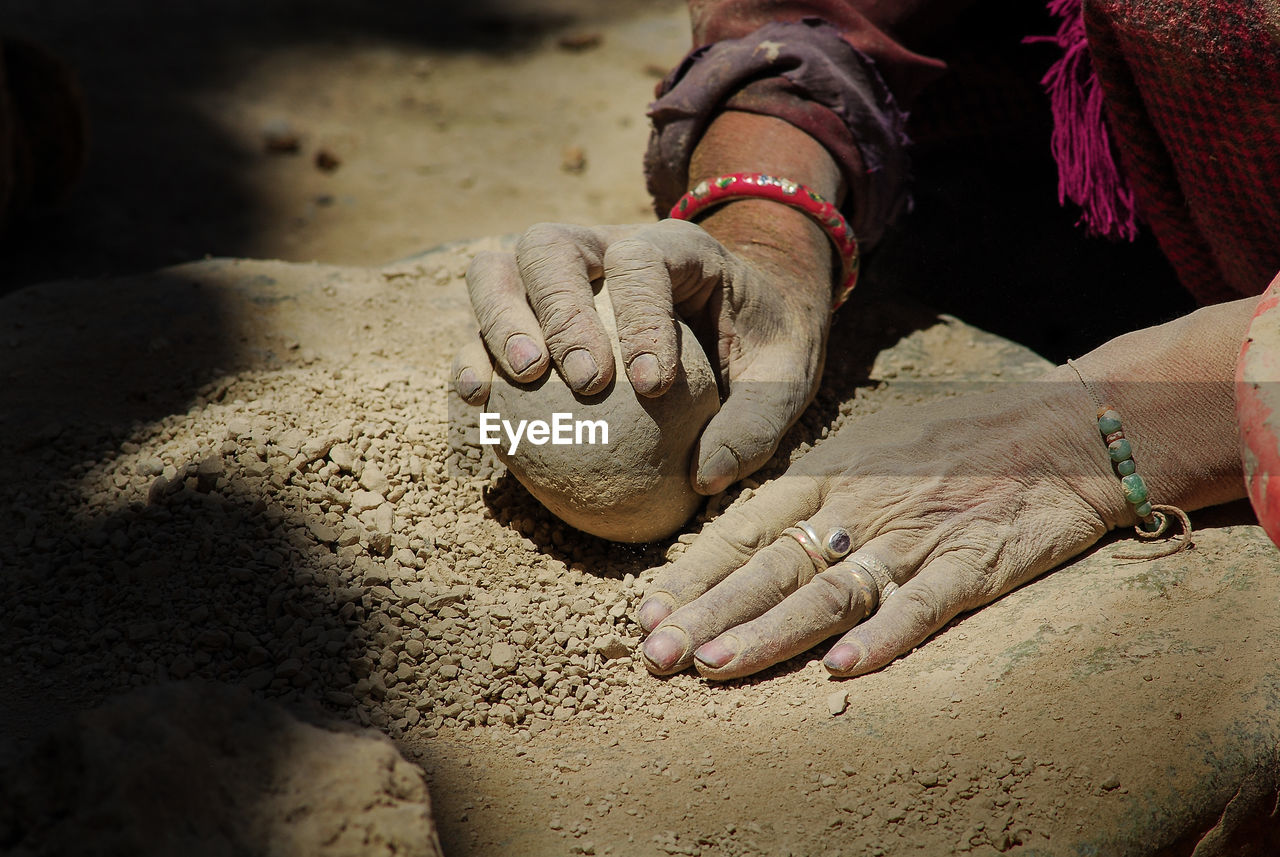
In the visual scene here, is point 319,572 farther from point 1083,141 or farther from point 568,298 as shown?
point 1083,141

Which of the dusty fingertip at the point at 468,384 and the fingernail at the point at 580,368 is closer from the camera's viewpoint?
the fingernail at the point at 580,368

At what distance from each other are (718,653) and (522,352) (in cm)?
57

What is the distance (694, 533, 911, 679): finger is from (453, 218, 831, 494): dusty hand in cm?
26

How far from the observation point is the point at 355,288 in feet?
7.80

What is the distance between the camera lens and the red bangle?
1.97 meters

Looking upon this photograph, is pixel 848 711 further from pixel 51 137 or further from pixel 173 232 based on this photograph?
pixel 51 137

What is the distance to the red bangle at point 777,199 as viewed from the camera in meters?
1.97

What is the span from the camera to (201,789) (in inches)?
38.6

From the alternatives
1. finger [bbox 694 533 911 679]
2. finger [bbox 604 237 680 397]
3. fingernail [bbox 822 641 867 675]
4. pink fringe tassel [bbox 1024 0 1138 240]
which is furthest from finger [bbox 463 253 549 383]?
pink fringe tassel [bbox 1024 0 1138 240]

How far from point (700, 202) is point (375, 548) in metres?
0.99

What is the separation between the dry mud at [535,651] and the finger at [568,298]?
1.19 ft

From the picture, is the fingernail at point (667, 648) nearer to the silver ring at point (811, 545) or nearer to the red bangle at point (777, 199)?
the silver ring at point (811, 545)

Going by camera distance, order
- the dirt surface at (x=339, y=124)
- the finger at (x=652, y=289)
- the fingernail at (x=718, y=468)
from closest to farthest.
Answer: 1. the finger at (x=652, y=289)
2. the fingernail at (x=718, y=468)
3. the dirt surface at (x=339, y=124)

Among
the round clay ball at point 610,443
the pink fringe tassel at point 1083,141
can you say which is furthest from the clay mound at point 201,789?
the pink fringe tassel at point 1083,141
